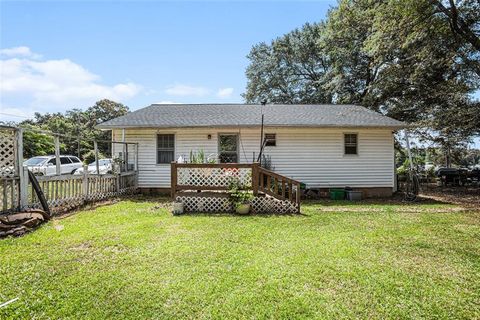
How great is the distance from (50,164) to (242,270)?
52.6ft

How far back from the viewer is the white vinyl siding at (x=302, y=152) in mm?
11867

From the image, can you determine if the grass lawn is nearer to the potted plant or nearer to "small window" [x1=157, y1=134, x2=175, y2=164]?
the potted plant

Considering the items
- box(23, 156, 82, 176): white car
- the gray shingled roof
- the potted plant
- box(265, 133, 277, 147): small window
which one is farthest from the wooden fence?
box(23, 156, 82, 176): white car

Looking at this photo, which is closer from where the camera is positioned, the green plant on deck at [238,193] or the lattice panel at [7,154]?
the lattice panel at [7,154]

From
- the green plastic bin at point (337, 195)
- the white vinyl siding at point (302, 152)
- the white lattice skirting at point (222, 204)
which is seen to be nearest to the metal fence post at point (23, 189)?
the white lattice skirting at point (222, 204)

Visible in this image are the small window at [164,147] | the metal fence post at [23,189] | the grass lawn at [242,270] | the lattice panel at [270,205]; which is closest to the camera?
the grass lawn at [242,270]

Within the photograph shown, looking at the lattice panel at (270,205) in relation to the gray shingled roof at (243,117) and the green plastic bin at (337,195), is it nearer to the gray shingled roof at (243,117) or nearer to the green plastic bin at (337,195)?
the green plastic bin at (337,195)

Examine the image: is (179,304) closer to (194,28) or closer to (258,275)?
(258,275)

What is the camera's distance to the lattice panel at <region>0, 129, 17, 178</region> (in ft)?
21.2

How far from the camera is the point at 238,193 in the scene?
27.1 ft

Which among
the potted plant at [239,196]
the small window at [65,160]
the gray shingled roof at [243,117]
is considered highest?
the gray shingled roof at [243,117]

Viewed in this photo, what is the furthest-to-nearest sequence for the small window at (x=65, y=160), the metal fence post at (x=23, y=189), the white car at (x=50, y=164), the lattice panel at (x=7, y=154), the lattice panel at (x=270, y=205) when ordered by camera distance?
the small window at (x=65, y=160)
the white car at (x=50, y=164)
the lattice panel at (x=270, y=205)
the metal fence post at (x=23, y=189)
the lattice panel at (x=7, y=154)

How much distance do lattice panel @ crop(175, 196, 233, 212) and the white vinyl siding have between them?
11.8 feet

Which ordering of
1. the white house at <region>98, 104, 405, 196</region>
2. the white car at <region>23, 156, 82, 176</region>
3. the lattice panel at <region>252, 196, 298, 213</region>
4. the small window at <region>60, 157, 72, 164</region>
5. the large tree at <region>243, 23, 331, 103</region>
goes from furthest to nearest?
the large tree at <region>243, 23, 331, 103</region>
the small window at <region>60, 157, 72, 164</region>
the white car at <region>23, 156, 82, 176</region>
the white house at <region>98, 104, 405, 196</region>
the lattice panel at <region>252, 196, 298, 213</region>
